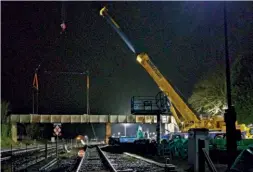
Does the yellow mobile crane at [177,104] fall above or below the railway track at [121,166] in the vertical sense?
above

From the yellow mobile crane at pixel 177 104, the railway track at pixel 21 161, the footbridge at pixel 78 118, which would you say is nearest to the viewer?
the railway track at pixel 21 161

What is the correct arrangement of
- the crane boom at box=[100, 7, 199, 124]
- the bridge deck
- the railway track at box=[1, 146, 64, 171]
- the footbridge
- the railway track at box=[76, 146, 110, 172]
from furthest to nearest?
1. the bridge deck
2. the footbridge
3. the crane boom at box=[100, 7, 199, 124]
4. the railway track at box=[1, 146, 64, 171]
5. the railway track at box=[76, 146, 110, 172]

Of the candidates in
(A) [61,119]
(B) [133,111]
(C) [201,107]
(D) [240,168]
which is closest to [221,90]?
(C) [201,107]

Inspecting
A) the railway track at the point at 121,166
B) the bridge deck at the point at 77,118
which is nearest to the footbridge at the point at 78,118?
the bridge deck at the point at 77,118

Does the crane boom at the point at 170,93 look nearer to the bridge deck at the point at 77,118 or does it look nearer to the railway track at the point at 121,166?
the railway track at the point at 121,166

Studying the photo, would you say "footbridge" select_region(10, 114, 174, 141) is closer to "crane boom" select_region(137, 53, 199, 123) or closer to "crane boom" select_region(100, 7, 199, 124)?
"crane boom" select_region(100, 7, 199, 124)

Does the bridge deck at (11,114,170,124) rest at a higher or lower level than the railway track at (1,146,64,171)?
higher

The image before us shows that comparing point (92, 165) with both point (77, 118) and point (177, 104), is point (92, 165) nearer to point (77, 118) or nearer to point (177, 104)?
point (177, 104)

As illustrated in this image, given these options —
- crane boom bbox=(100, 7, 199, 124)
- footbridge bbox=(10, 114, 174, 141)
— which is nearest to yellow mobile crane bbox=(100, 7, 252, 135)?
crane boom bbox=(100, 7, 199, 124)

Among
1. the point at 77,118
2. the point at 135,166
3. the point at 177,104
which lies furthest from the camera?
the point at 77,118

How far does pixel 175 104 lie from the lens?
47.6 meters

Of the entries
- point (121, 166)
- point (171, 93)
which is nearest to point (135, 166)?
point (121, 166)

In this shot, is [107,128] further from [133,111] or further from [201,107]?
[133,111]

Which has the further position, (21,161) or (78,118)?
(78,118)
